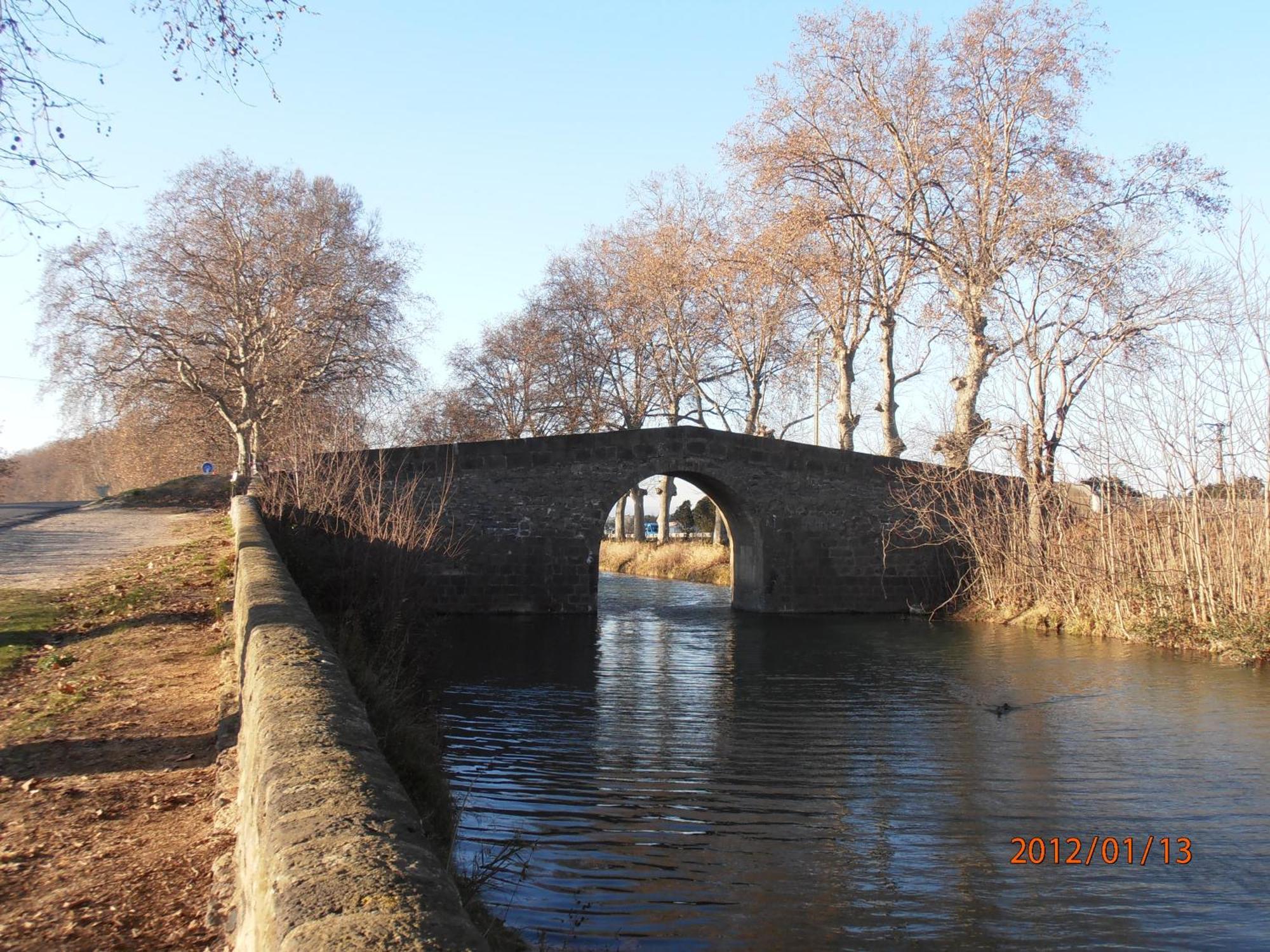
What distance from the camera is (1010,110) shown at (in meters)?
21.8

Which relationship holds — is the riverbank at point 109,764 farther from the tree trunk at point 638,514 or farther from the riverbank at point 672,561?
the tree trunk at point 638,514

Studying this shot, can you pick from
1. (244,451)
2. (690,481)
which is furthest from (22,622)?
(244,451)

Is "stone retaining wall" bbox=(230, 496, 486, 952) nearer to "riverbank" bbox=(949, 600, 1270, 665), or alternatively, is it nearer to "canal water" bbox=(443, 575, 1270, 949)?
"canal water" bbox=(443, 575, 1270, 949)

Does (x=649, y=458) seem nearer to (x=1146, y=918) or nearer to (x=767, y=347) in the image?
(x=767, y=347)

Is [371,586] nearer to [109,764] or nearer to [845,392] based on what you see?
[109,764]

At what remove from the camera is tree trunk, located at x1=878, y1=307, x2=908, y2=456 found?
2417 cm

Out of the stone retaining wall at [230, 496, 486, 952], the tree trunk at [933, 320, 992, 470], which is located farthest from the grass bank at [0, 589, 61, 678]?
the tree trunk at [933, 320, 992, 470]

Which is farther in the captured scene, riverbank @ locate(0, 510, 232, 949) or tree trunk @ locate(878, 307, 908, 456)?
tree trunk @ locate(878, 307, 908, 456)

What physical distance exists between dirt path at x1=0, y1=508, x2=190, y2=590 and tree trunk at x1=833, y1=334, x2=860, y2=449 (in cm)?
1477

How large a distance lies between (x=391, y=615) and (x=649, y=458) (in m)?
10.3

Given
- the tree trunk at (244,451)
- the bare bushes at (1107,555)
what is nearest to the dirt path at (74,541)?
the tree trunk at (244,451)

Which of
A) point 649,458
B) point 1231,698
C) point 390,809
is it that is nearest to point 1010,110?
point 649,458

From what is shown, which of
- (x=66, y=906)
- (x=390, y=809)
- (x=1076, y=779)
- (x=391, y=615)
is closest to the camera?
(x=390, y=809)
